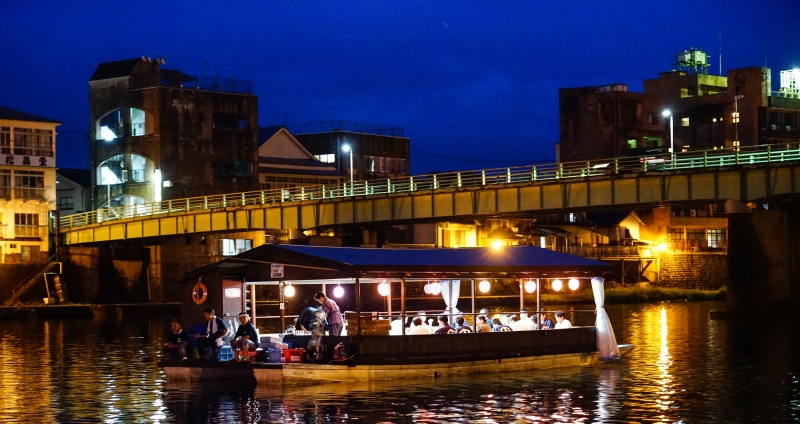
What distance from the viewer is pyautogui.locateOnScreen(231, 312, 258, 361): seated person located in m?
33.6

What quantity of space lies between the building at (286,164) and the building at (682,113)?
118ft

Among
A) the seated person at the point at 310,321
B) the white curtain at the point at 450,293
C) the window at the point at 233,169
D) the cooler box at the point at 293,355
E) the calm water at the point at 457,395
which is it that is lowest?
the calm water at the point at 457,395

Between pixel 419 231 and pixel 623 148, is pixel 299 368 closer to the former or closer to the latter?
pixel 419 231

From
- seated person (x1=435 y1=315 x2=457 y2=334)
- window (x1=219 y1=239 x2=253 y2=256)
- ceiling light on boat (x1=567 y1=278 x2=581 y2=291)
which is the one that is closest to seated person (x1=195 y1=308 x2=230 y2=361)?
seated person (x1=435 y1=315 x2=457 y2=334)

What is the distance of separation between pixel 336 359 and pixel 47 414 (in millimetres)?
7511

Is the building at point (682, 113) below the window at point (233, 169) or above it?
above

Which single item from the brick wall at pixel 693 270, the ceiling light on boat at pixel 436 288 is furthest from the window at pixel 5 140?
the ceiling light on boat at pixel 436 288

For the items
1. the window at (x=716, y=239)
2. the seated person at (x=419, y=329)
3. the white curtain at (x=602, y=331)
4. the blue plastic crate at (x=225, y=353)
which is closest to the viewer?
the blue plastic crate at (x=225, y=353)

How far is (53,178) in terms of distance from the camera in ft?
326

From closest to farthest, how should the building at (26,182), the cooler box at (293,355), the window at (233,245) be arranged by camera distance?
the cooler box at (293,355)
the building at (26,182)
the window at (233,245)

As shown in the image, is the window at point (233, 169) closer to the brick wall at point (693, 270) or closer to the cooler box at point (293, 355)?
the brick wall at point (693, 270)

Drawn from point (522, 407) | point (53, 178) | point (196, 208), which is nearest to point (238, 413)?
point (522, 407)

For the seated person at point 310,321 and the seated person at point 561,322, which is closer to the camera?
the seated person at point 310,321

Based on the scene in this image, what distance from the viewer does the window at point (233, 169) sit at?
116 metres
